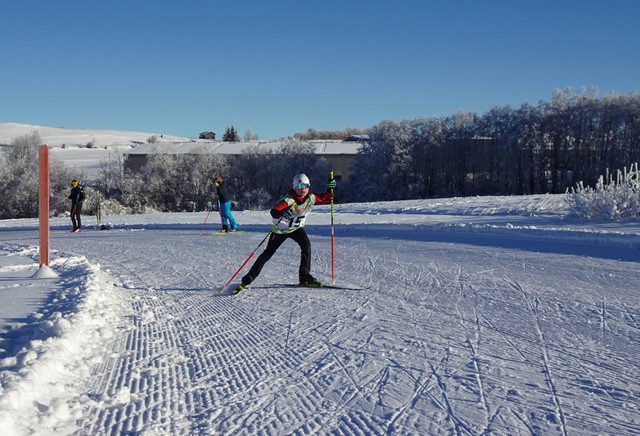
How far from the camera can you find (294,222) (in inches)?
349

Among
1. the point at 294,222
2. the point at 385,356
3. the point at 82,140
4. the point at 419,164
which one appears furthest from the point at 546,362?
the point at 82,140

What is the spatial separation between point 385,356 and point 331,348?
0.57 meters

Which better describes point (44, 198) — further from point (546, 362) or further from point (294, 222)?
point (546, 362)

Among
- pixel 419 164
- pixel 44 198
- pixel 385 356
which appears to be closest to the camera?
pixel 385 356

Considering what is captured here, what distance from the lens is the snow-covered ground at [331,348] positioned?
4004mm

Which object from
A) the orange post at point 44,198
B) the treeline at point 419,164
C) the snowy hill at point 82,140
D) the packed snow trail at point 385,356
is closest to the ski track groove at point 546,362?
the packed snow trail at point 385,356

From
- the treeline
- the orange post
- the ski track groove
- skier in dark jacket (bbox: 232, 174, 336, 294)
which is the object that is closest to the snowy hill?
the treeline

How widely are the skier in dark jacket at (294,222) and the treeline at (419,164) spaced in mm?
44215

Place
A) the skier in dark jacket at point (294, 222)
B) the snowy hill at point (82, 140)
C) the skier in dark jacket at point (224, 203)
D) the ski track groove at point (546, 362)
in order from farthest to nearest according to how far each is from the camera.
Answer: the snowy hill at point (82, 140) < the skier in dark jacket at point (224, 203) < the skier in dark jacket at point (294, 222) < the ski track groove at point (546, 362)

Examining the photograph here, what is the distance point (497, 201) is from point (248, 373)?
83.6ft

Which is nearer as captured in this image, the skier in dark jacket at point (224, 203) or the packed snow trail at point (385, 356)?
the packed snow trail at point (385, 356)

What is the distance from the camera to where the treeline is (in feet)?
175

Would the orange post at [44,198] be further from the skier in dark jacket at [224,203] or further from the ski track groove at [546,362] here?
the skier in dark jacket at [224,203]

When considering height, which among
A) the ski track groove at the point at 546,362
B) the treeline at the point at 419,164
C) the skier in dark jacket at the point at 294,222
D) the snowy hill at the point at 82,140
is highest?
the snowy hill at the point at 82,140
